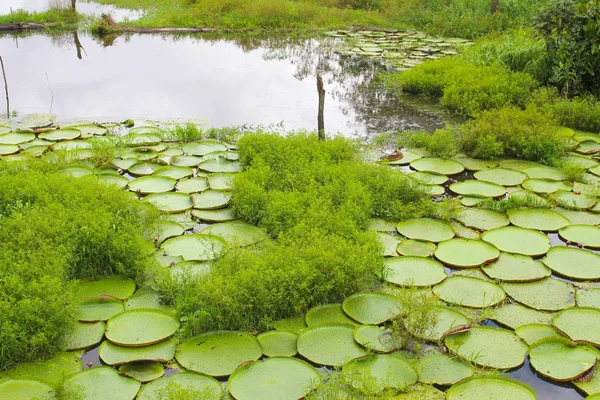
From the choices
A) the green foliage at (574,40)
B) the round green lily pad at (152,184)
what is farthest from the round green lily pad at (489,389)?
the green foliage at (574,40)

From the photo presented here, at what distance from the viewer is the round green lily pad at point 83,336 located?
3404mm

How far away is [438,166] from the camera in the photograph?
6.06 metres

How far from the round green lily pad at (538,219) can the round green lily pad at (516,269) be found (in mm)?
581

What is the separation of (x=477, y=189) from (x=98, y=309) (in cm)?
356

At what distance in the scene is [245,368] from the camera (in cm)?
321

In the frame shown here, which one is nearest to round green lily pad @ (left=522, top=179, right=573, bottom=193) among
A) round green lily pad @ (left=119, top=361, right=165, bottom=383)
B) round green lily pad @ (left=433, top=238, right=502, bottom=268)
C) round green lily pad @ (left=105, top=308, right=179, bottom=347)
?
round green lily pad @ (left=433, top=238, right=502, bottom=268)

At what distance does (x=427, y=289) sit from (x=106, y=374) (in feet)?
6.90

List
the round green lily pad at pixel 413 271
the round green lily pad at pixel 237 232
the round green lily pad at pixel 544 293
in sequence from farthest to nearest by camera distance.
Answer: the round green lily pad at pixel 237 232 < the round green lily pad at pixel 413 271 < the round green lily pad at pixel 544 293

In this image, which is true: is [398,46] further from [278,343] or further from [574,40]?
[278,343]

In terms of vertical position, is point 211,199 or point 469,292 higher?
point 211,199

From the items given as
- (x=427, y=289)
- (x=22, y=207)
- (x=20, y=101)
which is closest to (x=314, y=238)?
(x=427, y=289)

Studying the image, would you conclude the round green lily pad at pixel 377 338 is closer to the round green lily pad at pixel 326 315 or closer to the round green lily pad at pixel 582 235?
the round green lily pad at pixel 326 315

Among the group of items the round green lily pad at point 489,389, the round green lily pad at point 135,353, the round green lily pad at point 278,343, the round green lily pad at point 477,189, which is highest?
the round green lily pad at point 477,189

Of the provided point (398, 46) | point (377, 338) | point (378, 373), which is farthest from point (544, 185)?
point (398, 46)
